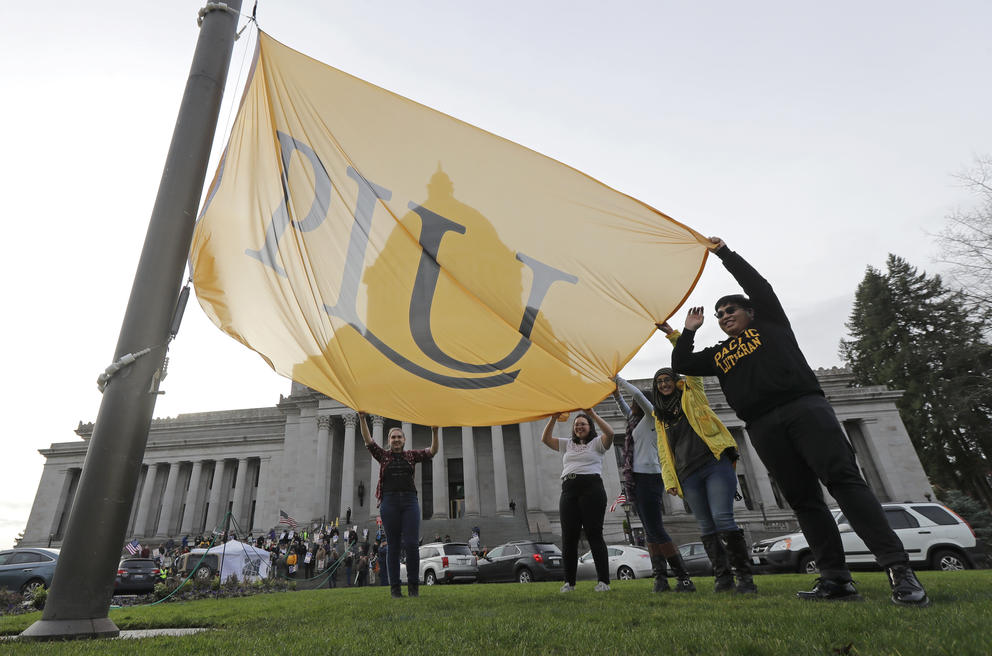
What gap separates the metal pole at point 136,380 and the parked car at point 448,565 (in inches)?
552

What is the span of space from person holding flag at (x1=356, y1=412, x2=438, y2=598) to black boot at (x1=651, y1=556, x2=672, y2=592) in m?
2.89

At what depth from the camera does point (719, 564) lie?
513 cm

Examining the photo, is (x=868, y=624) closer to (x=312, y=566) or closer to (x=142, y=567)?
(x=142, y=567)

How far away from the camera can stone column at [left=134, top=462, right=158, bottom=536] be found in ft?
159

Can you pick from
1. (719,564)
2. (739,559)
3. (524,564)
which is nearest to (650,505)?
(719,564)

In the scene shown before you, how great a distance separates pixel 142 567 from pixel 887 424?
50.7 meters

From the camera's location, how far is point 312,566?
Answer: 2334cm

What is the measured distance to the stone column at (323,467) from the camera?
41375mm

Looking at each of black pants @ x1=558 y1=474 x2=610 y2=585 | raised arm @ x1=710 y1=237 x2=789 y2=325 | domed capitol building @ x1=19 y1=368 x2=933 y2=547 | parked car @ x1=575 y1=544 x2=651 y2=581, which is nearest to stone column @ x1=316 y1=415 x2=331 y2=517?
domed capitol building @ x1=19 y1=368 x2=933 y2=547

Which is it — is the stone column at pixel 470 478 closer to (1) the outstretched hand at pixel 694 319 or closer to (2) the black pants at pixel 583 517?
(2) the black pants at pixel 583 517

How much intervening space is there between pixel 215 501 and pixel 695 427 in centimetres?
5512

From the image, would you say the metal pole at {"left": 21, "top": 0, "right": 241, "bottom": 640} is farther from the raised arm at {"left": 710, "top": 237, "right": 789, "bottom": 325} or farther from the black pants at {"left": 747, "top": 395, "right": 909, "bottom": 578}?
the black pants at {"left": 747, "top": 395, "right": 909, "bottom": 578}

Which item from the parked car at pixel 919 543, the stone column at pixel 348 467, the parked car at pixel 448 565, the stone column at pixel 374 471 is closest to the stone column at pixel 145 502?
the stone column at pixel 348 467

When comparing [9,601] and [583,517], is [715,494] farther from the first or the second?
[9,601]
